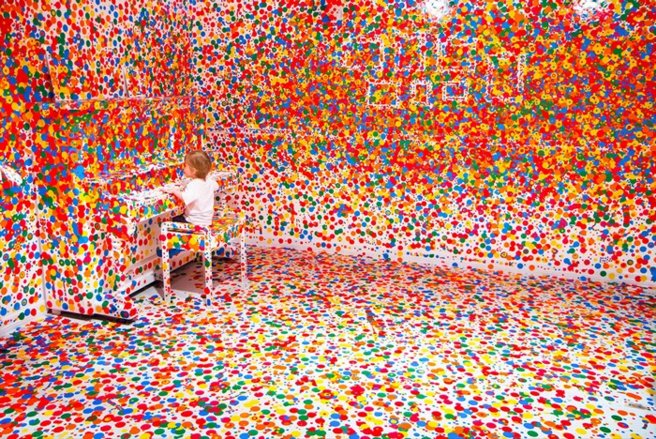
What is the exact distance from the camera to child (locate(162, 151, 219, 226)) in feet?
12.7

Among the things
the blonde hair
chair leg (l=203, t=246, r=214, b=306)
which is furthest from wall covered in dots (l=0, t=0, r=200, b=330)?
chair leg (l=203, t=246, r=214, b=306)

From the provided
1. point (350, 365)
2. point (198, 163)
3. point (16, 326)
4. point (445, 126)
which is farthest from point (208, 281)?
point (445, 126)

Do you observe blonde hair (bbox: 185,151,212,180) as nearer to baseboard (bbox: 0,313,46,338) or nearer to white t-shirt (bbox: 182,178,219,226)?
white t-shirt (bbox: 182,178,219,226)

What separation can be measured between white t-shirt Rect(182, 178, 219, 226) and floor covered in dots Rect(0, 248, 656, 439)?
1.85 feet

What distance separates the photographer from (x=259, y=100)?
504cm

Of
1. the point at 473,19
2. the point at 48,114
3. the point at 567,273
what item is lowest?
the point at 567,273

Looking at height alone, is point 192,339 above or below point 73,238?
below

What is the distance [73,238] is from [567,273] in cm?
351

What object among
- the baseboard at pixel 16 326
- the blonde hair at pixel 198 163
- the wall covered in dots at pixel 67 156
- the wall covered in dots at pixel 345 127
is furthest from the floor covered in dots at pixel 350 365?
the blonde hair at pixel 198 163

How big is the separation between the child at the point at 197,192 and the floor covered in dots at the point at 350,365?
0.58 m

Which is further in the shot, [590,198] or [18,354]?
[590,198]

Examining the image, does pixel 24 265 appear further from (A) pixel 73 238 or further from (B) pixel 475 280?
(B) pixel 475 280

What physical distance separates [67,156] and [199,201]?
86cm

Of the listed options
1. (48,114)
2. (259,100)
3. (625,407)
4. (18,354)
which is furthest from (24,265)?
(625,407)
